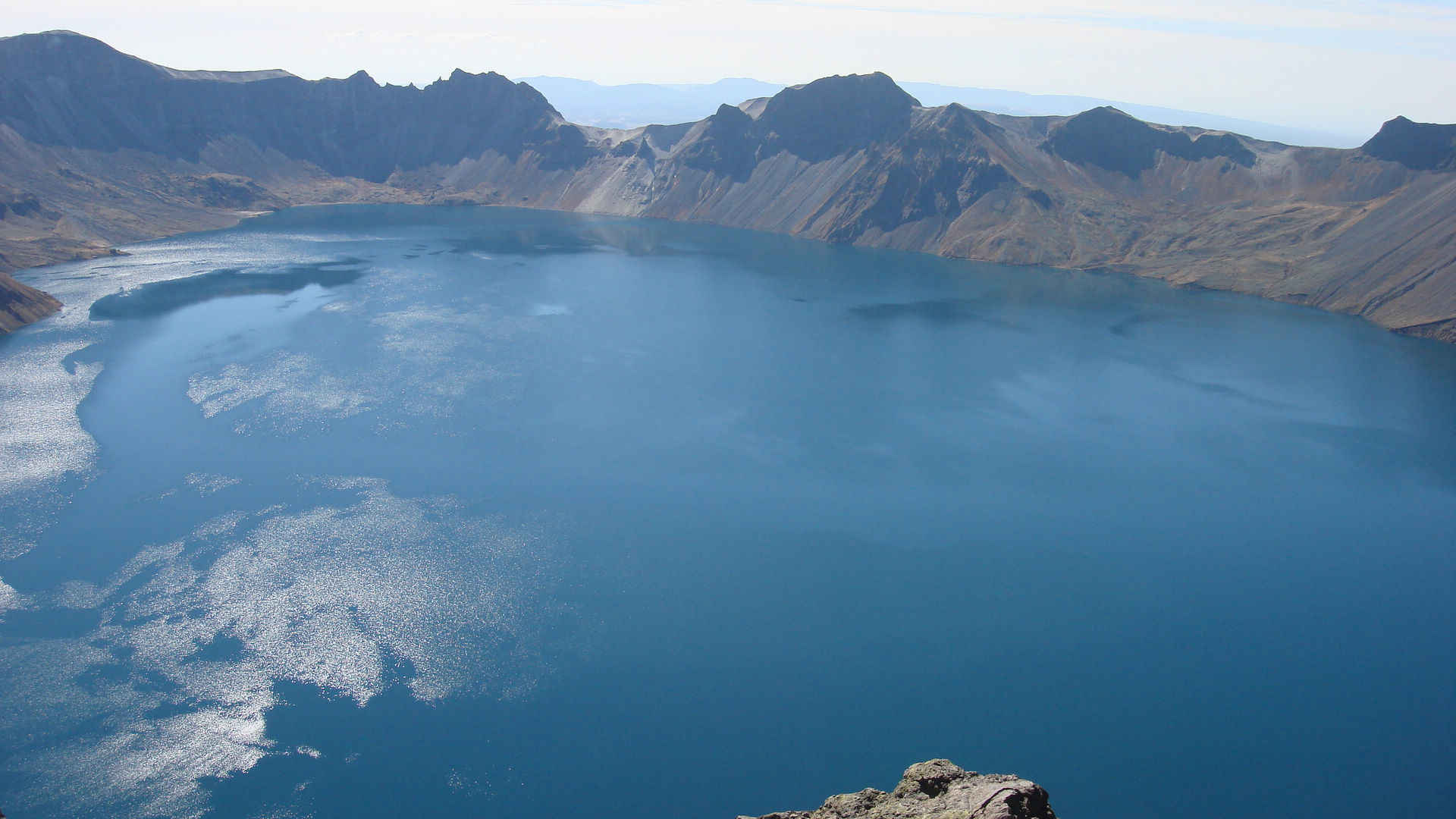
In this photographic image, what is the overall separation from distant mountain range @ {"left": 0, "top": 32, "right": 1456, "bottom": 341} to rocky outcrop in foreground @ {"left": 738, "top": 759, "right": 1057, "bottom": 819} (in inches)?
4335

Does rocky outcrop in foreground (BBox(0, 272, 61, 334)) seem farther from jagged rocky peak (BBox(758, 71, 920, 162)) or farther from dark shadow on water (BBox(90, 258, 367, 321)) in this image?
jagged rocky peak (BBox(758, 71, 920, 162))

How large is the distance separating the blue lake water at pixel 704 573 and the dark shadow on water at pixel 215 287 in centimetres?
724

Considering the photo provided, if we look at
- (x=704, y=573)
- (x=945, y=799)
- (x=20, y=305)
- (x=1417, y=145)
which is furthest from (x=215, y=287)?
(x=1417, y=145)

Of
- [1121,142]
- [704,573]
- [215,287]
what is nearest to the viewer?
[704,573]

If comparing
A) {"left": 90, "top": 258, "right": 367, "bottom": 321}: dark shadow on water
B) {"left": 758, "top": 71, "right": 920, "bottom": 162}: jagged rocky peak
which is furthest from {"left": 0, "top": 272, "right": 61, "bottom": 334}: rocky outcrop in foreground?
{"left": 758, "top": 71, "right": 920, "bottom": 162}: jagged rocky peak

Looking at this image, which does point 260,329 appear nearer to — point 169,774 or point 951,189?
point 169,774

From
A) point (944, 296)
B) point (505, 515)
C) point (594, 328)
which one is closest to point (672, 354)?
point (594, 328)

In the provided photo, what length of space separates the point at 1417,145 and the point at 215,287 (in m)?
179

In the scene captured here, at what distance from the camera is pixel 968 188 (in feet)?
531

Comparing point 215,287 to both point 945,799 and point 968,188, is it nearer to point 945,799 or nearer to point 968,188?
point 968,188

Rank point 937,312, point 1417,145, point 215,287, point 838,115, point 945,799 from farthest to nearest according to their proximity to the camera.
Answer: point 838,115, point 1417,145, point 215,287, point 937,312, point 945,799

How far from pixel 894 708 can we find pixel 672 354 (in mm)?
58390

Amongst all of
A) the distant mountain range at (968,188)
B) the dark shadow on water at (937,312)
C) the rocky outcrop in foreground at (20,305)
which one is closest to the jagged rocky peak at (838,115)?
the distant mountain range at (968,188)

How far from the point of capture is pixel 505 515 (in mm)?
53656
